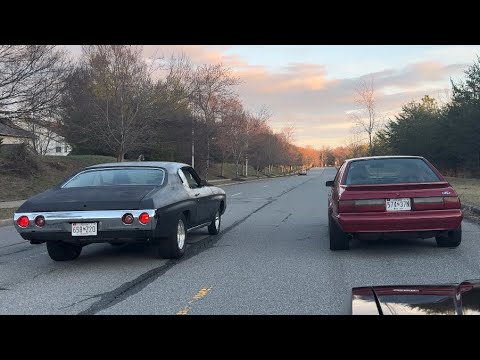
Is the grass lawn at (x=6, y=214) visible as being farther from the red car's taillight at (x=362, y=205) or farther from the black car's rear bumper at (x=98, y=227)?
the red car's taillight at (x=362, y=205)

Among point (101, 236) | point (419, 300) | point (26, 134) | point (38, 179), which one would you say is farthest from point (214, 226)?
point (26, 134)

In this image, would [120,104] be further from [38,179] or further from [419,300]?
[419,300]

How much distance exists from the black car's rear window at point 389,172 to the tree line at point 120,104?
1447 cm

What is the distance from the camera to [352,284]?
612 cm

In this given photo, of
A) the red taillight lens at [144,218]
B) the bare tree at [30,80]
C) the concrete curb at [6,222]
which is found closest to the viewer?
the red taillight lens at [144,218]

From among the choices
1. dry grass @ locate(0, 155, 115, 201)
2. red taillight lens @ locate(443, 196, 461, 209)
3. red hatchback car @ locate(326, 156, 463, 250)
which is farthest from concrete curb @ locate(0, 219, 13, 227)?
red taillight lens @ locate(443, 196, 461, 209)

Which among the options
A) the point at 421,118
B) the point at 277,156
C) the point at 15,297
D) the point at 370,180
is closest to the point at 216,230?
the point at 370,180

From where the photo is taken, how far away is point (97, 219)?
6867 millimetres

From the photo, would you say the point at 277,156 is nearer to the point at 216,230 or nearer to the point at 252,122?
the point at 252,122

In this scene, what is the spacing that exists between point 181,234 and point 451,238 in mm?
4275

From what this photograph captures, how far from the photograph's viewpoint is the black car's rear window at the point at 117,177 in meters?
7.99

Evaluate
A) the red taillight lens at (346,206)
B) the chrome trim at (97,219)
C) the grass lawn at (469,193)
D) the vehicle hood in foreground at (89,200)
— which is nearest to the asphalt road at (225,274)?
the chrome trim at (97,219)

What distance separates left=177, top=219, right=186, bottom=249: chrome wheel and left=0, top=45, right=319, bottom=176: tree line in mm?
13530

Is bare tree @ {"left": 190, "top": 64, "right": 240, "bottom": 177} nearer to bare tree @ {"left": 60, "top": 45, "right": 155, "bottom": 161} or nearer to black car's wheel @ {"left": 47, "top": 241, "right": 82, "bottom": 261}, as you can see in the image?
bare tree @ {"left": 60, "top": 45, "right": 155, "bottom": 161}
